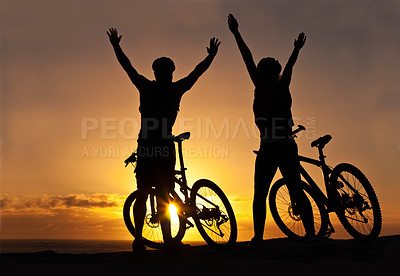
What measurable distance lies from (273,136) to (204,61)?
1618 millimetres

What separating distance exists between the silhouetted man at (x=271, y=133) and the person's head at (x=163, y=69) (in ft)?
3.51

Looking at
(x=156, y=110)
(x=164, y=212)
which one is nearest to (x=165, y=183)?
(x=164, y=212)

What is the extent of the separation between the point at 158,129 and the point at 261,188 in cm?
175

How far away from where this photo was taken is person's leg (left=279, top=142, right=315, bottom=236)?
6172 millimetres

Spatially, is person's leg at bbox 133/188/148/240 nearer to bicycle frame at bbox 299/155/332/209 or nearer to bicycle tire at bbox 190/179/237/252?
bicycle tire at bbox 190/179/237/252

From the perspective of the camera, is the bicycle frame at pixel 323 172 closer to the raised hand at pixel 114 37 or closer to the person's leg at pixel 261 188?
the person's leg at pixel 261 188

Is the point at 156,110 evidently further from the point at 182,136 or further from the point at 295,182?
the point at 295,182

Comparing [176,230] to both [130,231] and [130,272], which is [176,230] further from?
[130,272]

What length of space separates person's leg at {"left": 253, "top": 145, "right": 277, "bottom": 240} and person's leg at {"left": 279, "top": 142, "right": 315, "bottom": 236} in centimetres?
18

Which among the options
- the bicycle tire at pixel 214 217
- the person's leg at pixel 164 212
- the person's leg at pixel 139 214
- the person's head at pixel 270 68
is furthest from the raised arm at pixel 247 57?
the person's leg at pixel 139 214

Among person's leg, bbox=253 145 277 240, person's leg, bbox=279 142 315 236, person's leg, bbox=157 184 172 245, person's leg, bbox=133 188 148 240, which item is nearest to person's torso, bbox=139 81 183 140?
person's leg, bbox=157 184 172 245

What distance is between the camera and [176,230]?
6.96m

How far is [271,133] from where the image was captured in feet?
20.5

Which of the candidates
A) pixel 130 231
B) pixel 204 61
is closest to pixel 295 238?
pixel 130 231
